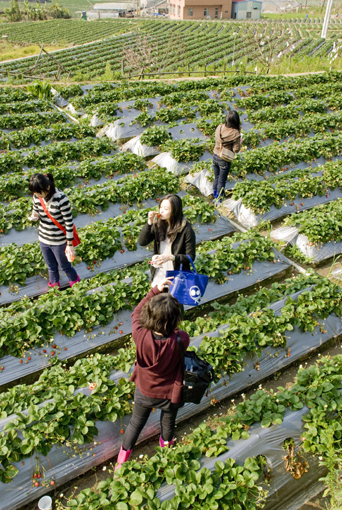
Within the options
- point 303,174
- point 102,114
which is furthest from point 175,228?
point 102,114

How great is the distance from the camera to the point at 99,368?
391cm

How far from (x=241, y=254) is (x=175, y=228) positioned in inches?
86.2

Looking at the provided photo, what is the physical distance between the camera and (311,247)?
627 cm

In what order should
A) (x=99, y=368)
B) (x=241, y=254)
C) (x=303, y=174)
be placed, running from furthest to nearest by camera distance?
(x=303, y=174), (x=241, y=254), (x=99, y=368)

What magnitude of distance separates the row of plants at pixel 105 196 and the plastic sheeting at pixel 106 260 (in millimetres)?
156

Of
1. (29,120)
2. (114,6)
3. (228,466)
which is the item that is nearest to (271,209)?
(228,466)

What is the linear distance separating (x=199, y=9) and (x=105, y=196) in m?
63.9

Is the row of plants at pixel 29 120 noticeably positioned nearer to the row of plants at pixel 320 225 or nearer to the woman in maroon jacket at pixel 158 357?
the row of plants at pixel 320 225

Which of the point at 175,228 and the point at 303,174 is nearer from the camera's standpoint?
the point at 175,228

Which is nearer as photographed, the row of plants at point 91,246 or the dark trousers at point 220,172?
the row of plants at point 91,246

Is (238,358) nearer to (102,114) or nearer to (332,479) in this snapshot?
(332,479)

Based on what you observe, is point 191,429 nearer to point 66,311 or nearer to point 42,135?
point 66,311

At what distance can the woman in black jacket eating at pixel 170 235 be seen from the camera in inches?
143

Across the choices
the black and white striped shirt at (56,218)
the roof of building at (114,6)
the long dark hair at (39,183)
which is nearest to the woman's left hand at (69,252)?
the black and white striped shirt at (56,218)
